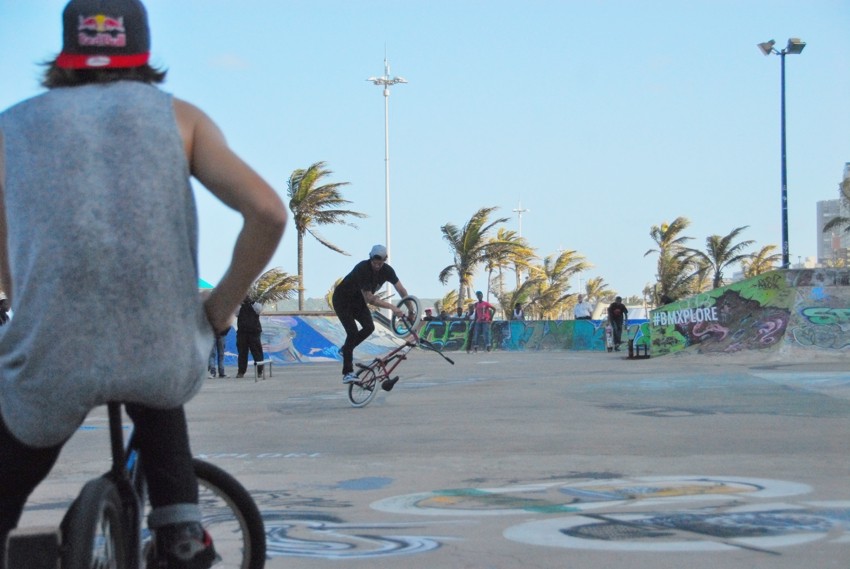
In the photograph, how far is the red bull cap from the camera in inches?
93.0

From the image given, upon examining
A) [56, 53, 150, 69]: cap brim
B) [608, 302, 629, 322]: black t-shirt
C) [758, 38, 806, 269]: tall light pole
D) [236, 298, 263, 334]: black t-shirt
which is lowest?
[236, 298, 263, 334]: black t-shirt

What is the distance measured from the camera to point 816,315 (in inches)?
762

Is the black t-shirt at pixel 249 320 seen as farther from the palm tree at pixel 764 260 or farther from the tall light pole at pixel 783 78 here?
the palm tree at pixel 764 260

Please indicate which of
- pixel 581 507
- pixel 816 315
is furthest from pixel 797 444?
pixel 816 315

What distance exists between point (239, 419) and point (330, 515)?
17.6ft

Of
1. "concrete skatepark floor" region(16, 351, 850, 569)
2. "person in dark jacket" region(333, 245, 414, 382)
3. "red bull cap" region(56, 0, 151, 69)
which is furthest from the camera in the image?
"person in dark jacket" region(333, 245, 414, 382)

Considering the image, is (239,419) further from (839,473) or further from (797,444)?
(839,473)

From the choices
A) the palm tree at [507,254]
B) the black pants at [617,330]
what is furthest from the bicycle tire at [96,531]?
the palm tree at [507,254]

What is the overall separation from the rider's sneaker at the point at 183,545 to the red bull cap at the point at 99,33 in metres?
1.08

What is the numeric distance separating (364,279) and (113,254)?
888 centimetres

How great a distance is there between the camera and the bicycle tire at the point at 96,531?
7.00 feet

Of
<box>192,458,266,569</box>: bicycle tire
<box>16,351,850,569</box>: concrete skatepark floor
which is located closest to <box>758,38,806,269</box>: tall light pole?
<box>16,351,850,569</box>: concrete skatepark floor

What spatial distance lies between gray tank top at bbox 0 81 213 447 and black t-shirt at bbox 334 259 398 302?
8672mm

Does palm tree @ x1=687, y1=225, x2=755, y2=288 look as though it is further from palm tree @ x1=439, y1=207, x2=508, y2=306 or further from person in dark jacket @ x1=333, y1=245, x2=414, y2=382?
person in dark jacket @ x1=333, y1=245, x2=414, y2=382
